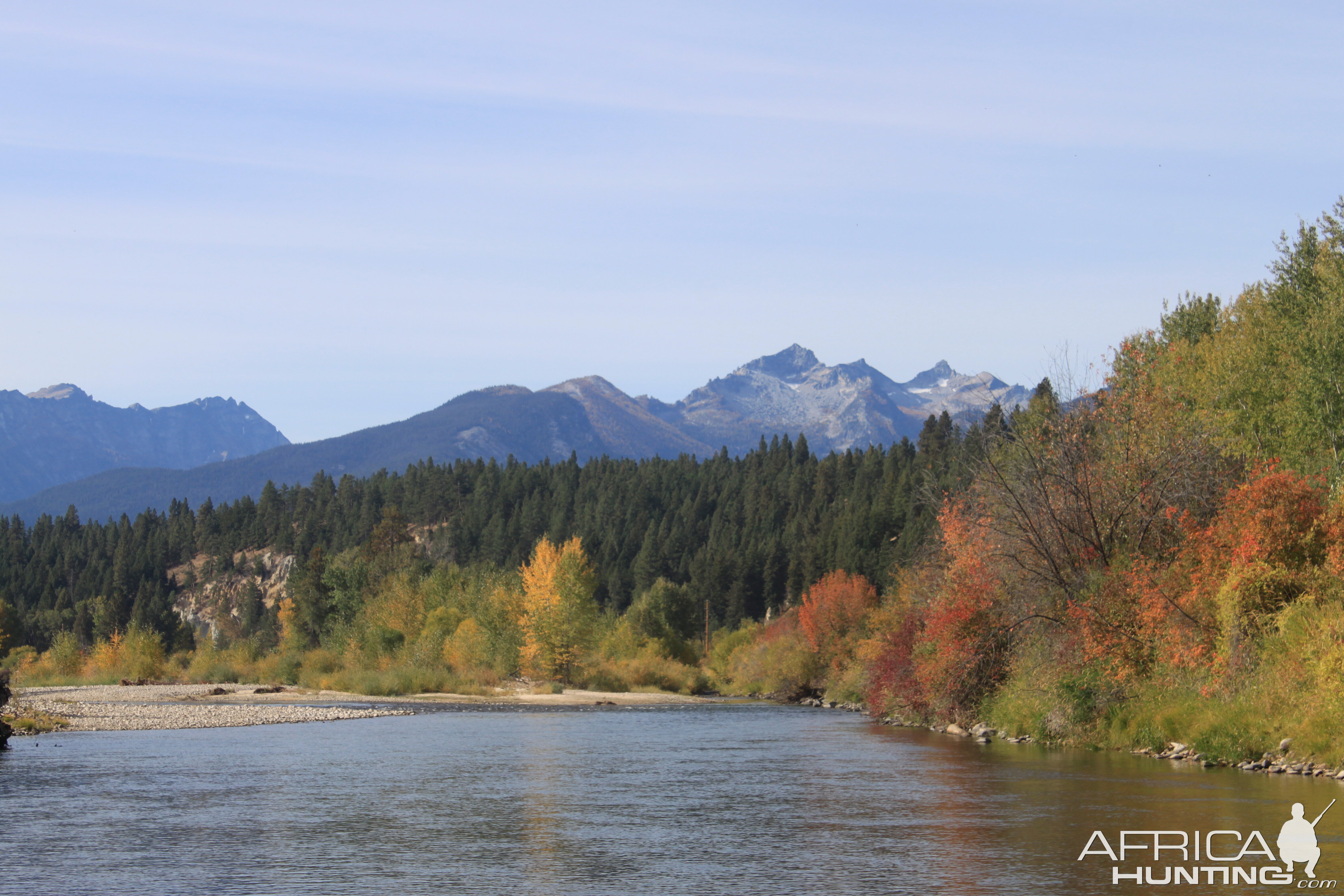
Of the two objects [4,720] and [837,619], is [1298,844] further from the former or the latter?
[837,619]

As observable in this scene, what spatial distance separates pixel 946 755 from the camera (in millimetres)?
46594

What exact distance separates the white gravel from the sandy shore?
0.42 feet

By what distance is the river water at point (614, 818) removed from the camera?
2312cm

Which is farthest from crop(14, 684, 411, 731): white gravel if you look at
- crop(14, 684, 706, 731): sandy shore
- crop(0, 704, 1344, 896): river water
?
crop(0, 704, 1344, 896): river water

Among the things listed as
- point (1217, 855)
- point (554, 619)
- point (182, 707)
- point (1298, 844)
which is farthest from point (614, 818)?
point (554, 619)

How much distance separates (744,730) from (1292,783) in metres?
34.6

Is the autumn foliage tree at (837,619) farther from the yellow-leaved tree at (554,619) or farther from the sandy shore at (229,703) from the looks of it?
the yellow-leaved tree at (554,619)

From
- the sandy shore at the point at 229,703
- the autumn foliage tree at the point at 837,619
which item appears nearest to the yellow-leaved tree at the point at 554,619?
the sandy shore at the point at 229,703

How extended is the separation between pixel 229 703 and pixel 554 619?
1152 inches

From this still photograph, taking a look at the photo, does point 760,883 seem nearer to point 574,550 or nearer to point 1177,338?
point 1177,338

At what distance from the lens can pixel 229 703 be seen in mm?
95188

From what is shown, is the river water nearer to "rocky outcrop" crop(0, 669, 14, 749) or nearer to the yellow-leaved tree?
"rocky outcrop" crop(0, 669, 14, 749)

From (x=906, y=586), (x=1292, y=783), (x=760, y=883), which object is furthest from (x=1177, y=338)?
(x=760, y=883)

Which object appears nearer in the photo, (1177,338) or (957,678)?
(957,678)
